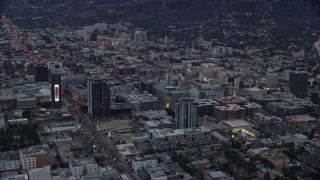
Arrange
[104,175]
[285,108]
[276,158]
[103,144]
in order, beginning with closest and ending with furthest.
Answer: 1. [104,175]
2. [276,158]
3. [103,144]
4. [285,108]

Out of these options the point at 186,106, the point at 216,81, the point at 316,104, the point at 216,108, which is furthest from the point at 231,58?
the point at 186,106

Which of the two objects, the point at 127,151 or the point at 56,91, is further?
the point at 56,91

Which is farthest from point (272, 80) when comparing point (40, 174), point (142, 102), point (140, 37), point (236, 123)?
point (140, 37)

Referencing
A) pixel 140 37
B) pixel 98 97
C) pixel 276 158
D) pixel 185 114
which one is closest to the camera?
pixel 276 158

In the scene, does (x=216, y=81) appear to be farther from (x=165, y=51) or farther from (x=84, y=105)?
(x=165, y=51)

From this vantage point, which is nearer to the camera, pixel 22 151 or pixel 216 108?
pixel 22 151

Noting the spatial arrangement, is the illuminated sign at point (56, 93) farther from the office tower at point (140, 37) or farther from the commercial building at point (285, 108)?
the office tower at point (140, 37)

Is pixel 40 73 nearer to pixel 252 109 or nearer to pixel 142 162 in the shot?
pixel 252 109

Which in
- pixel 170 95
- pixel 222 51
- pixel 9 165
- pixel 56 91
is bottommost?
pixel 9 165
